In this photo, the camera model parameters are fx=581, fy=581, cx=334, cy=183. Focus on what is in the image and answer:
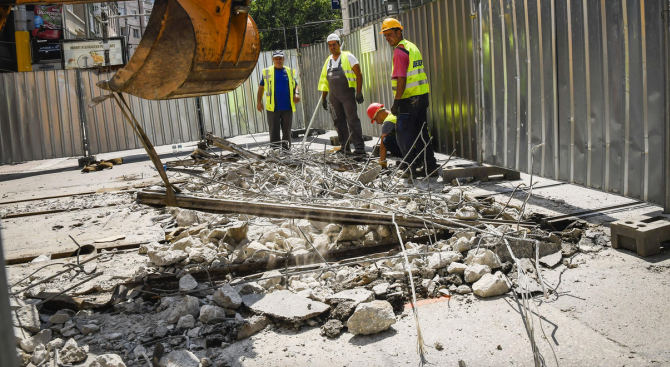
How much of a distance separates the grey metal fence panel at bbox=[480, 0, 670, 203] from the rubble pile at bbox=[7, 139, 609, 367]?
2.79 ft

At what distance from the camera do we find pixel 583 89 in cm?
508

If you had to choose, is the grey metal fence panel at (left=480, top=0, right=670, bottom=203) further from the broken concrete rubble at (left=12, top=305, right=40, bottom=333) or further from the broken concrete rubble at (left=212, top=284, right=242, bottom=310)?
the broken concrete rubble at (left=12, top=305, right=40, bottom=333)

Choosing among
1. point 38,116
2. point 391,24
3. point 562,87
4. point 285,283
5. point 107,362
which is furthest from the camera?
point 38,116

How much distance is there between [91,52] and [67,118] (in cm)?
997

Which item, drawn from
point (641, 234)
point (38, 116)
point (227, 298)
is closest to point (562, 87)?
point (641, 234)

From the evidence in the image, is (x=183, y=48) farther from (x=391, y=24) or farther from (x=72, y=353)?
(x=391, y=24)

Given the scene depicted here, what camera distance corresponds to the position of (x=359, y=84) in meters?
9.52

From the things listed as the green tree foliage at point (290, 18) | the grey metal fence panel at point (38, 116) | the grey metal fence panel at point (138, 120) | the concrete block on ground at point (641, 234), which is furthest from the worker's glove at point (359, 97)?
the green tree foliage at point (290, 18)

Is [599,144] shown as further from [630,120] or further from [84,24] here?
[84,24]

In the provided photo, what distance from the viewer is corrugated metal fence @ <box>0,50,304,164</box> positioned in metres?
13.0

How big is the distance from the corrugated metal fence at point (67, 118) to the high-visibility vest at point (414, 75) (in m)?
6.95

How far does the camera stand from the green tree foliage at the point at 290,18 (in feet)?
127

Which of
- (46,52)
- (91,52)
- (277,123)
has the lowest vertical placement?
(277,123)

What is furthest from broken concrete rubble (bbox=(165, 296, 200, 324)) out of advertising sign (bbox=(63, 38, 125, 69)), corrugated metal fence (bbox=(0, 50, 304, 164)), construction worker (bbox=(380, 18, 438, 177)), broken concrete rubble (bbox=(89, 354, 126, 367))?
advertising sign (bbox=(63, 38, 125, 69))
